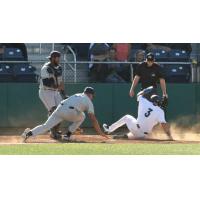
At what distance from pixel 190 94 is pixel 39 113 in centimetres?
431

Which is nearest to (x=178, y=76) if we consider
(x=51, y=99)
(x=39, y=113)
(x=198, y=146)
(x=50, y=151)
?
(x=39, y=113)

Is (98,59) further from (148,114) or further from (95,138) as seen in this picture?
(148,114)

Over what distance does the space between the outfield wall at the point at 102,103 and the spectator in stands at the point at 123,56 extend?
1.48ft

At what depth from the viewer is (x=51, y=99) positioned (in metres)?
15.2

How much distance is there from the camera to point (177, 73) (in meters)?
19.5

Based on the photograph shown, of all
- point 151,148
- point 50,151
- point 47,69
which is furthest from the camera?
point 47,69

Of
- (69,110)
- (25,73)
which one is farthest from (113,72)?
(69,110)

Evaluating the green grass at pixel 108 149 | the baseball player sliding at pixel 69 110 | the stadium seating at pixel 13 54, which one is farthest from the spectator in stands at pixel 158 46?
the green grass at pixel 108 149

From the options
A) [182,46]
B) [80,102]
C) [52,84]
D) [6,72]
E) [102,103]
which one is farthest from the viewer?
[182,46]

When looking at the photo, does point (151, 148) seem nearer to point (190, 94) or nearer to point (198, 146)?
point (198, 146)

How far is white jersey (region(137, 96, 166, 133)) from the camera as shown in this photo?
1427 centimetres

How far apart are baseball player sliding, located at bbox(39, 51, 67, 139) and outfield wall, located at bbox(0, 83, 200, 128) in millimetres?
3666

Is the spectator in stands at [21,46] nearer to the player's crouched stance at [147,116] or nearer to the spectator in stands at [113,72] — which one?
the spectator in stands at [113,72]

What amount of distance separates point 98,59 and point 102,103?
4.15 ft
